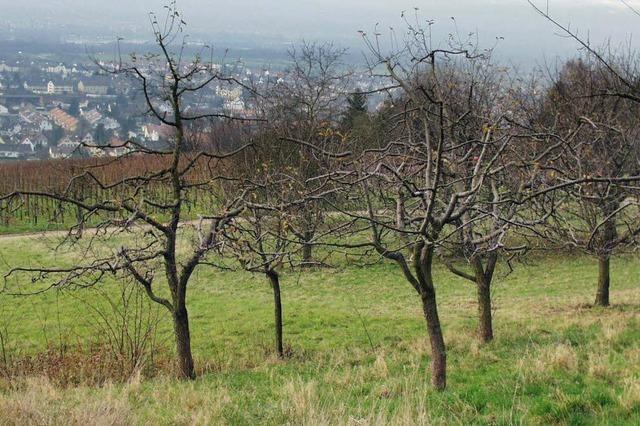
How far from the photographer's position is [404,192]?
25.4 ft

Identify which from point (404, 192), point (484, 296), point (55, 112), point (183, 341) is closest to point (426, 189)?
point (404, 192)

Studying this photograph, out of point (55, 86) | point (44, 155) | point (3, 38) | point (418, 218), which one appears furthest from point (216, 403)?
point (3, 38)

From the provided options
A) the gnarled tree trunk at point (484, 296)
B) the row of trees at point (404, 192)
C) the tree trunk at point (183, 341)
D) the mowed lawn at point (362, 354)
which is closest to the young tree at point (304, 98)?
the row of trees at point (404, 192)

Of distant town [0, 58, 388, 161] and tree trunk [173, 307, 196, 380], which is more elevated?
distant town [0, 58, 388, 161]

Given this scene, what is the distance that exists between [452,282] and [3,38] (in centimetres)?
13476

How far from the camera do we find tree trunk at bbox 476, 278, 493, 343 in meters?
10.2

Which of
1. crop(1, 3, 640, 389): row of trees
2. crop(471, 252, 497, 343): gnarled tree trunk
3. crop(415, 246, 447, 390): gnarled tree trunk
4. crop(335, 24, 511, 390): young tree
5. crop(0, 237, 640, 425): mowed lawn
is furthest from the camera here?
crop(471, 252, 497, 343): gnarled tree trunk

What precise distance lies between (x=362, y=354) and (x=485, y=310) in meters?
2.18

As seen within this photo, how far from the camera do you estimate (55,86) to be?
285 feet

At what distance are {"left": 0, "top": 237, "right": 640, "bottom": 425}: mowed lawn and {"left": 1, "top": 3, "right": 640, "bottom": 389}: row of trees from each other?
905 millimetres

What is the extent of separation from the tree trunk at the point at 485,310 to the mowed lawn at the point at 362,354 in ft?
0.98

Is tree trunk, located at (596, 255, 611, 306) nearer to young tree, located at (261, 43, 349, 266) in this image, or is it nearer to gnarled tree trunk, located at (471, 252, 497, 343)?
gnarled tree trunk, located at (471, 252, 497, 343)

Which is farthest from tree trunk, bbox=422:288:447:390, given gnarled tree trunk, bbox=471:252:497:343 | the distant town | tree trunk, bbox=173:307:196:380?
the distant town

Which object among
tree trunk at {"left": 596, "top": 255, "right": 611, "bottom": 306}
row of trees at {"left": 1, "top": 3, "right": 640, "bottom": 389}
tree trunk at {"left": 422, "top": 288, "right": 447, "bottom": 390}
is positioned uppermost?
row of trees at {"left": 1, "top": 3, "right": 640, "bottom": 389}
